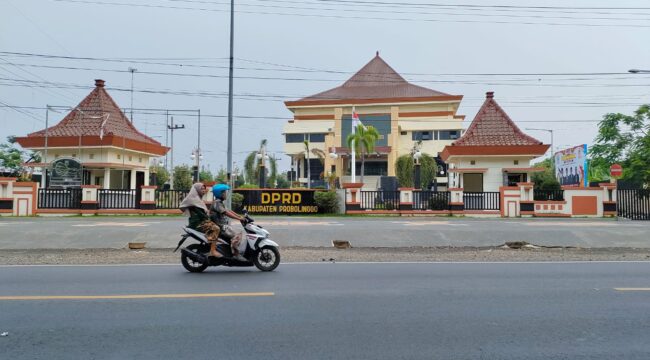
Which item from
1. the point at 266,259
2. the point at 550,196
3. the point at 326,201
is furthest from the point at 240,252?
the point at 550,196

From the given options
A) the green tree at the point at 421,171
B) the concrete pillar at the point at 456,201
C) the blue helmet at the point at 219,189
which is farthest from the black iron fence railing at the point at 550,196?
the blue helmet at the point at 219,189

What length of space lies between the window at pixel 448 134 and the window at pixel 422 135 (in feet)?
3.63

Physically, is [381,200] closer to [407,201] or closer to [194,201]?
[407,201]

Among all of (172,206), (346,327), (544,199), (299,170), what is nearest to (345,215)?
(172,206)

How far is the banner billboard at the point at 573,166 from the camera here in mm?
36156

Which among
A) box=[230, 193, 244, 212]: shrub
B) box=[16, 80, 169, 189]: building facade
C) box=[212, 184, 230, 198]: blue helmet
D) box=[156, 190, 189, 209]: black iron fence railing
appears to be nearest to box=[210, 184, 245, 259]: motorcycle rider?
box=[212, 184, 230, 198]: blue helmet

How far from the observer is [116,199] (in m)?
27.2

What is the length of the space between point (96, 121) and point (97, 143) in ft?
7.68

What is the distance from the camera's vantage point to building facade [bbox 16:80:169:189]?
1361 inches

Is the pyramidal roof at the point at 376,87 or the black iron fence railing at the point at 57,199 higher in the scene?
the pyramidal roof at the point at 376,87

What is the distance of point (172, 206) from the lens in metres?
27.3

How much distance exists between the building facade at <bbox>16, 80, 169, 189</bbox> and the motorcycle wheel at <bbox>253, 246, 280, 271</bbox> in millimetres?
24846

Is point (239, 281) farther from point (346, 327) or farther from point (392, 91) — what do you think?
point (392, 91)

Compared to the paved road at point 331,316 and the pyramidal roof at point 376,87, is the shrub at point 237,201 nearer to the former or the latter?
the paved road at point 331,316
